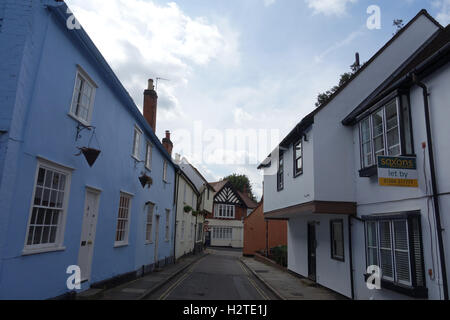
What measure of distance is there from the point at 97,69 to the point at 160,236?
11.2 meters

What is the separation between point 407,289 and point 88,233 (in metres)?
8.39

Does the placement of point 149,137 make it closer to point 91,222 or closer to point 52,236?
point 91,222

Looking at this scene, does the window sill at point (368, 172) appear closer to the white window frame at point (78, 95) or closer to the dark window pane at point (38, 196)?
the white window frame at point (78, 95)

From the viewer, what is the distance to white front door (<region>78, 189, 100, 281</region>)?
864 cm

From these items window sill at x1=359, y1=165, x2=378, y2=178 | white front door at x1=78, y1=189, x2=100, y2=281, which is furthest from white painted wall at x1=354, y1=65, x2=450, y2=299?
white front door at x1=78, y1=189, x2=100, y2=281

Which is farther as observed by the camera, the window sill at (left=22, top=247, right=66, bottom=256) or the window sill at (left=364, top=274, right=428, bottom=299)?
the window sill at (left=364, top=274, right=428, bottom=299)

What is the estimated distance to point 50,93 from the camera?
654cm

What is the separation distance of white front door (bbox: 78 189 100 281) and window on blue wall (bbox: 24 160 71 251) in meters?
1.28

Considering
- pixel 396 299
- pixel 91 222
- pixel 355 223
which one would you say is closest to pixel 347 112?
pixel 355 223

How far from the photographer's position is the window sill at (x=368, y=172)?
9019 mm

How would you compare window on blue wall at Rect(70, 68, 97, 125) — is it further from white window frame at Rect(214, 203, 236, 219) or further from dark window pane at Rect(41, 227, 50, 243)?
white window frame at Rect(214, 203, 236, 219)

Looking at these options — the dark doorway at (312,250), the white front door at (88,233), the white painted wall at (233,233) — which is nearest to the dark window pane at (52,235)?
the white front door at (88,233)

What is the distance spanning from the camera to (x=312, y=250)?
14320 millimetres

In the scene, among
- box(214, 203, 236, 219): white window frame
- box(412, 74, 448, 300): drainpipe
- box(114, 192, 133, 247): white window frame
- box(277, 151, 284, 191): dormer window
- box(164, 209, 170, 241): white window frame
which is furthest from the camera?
box(214, 203, 236, 219): white window frame
